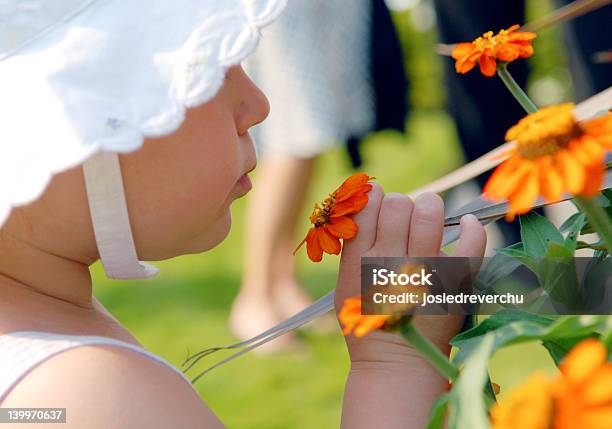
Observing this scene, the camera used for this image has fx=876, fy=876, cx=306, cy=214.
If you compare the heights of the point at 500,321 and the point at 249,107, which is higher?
the point at 249,107

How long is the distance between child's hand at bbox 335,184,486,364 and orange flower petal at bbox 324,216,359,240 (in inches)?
1.0

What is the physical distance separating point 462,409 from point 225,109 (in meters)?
0.46

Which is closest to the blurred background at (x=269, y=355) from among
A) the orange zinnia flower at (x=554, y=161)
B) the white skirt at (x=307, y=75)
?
the white skirt at (x=307, y=75)

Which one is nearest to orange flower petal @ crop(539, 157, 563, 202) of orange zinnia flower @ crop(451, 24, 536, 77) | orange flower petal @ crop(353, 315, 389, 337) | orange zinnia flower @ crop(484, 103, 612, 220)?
orange zinnia flower @ crop(484, 103, 612, 220)

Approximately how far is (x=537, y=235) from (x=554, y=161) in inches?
7.2

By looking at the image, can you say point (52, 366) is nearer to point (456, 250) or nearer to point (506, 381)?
point (456, 250)

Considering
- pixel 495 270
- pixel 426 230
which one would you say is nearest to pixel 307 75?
pixel 426 230

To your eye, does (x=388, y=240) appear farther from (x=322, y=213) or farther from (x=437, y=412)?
(x=437, y=412)

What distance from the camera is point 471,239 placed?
2.27 ft

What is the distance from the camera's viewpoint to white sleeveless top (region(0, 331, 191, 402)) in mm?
712

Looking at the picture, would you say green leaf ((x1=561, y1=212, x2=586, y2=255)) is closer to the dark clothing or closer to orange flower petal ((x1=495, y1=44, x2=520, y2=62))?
orange flower petal ((x1=495, y1=44, x2=520, y2=62))

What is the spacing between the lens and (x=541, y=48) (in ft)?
14.2

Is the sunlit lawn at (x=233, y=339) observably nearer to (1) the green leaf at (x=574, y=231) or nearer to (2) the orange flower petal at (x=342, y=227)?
(2) the orange flower petal at (x=342, y=227)

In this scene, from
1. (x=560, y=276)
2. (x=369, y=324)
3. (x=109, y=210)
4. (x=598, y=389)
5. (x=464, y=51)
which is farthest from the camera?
(x=109, y=210)
